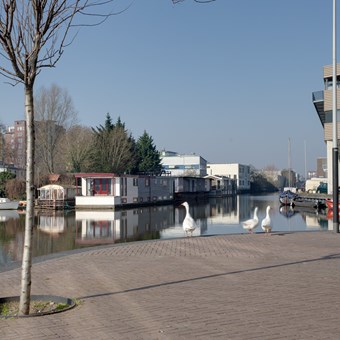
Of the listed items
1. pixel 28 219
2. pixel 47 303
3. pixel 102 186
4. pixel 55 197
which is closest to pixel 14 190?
pixel 55 197

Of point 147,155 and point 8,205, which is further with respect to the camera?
point 147,155

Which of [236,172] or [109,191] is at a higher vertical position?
[236,172]

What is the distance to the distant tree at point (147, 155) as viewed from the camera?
66812 millimetres

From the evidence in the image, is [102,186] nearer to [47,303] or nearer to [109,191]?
[109,191]

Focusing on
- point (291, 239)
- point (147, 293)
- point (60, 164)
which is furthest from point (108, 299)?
point (60, 164)

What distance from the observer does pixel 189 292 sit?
681cm

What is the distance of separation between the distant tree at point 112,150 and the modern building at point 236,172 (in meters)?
57.7

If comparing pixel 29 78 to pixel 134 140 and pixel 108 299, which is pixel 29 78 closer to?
pixel 108 299

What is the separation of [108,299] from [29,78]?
3.18 metres

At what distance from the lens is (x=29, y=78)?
590cm

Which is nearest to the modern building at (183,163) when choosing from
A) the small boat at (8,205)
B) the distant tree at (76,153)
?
the distant tree at (76,153)

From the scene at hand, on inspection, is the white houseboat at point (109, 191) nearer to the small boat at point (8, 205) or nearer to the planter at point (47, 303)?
the small boat at point (8, 205)

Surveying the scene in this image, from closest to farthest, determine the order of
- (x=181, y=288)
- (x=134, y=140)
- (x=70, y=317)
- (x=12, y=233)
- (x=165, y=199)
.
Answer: (x=70, y=317), (x=181, y=288), (x=12, y=233), (x=165, y=199), (x=134, y=140)

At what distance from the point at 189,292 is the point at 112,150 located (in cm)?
4956
